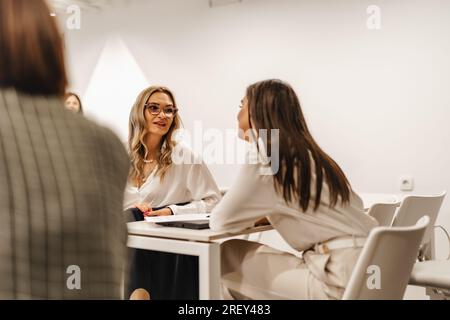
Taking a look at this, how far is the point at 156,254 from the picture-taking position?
2.24 meters

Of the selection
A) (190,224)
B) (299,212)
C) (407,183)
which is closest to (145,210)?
(190,224)

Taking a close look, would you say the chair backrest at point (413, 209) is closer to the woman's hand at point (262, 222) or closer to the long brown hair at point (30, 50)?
the woman's hand at point (262, 222)

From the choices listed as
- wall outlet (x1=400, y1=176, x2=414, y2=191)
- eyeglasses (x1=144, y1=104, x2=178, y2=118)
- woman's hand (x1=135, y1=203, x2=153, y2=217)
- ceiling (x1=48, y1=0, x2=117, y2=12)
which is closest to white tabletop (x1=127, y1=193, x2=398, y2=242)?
woman's hand (x1=135, y1=203, x2=153, y2=217)

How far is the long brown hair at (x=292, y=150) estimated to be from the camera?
5.18ft

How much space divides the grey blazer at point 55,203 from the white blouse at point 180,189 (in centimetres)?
162

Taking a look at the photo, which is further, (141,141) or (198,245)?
(141,141)

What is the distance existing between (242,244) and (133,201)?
0.83 meters

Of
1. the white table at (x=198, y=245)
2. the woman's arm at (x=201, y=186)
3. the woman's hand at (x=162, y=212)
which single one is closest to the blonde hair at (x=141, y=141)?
the woman's arm at (x=201, y=186)

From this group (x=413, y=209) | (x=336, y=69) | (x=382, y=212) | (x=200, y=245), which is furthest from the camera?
(x=336, y=69)

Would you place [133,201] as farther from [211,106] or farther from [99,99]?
[99,99]

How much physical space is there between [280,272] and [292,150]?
0.42 m

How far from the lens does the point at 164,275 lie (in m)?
2.22

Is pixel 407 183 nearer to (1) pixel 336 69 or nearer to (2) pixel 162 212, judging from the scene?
(1) pixel 336 69
